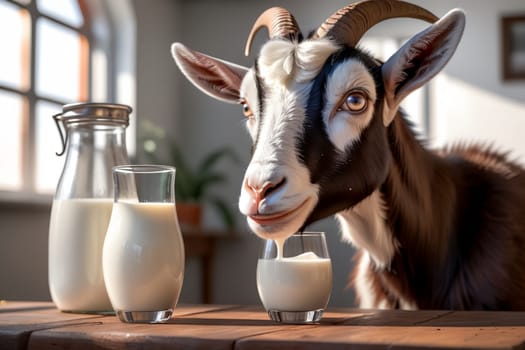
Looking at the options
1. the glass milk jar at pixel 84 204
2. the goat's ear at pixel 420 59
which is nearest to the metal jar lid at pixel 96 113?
the glass milk jar at pixel 84 204

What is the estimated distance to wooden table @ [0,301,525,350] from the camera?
29.7 inches

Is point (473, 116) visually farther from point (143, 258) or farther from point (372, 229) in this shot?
point (143, 258)

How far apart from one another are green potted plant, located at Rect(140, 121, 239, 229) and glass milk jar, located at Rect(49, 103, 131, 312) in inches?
147

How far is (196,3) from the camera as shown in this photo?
592cm

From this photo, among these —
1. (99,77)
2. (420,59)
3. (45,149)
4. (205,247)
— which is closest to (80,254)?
(420,59)

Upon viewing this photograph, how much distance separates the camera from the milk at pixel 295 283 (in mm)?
957

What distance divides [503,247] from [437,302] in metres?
0.18

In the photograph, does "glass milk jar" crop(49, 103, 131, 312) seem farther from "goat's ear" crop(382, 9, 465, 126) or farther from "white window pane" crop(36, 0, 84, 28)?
"white window pane" crop(36, 0, 84, 28)

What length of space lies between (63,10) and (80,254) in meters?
3.73

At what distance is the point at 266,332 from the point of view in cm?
85

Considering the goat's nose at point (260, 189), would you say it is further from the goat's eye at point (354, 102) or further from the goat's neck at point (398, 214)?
the goat's neck at point (398, 214)

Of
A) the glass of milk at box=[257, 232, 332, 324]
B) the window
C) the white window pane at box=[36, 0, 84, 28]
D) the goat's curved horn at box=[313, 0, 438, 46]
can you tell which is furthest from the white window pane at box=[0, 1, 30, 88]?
the glass of milk at box=[257, 232, 332, 324]

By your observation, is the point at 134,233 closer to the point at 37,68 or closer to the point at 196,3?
the point at 37,68

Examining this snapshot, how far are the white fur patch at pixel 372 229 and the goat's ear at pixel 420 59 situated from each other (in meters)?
0.18
